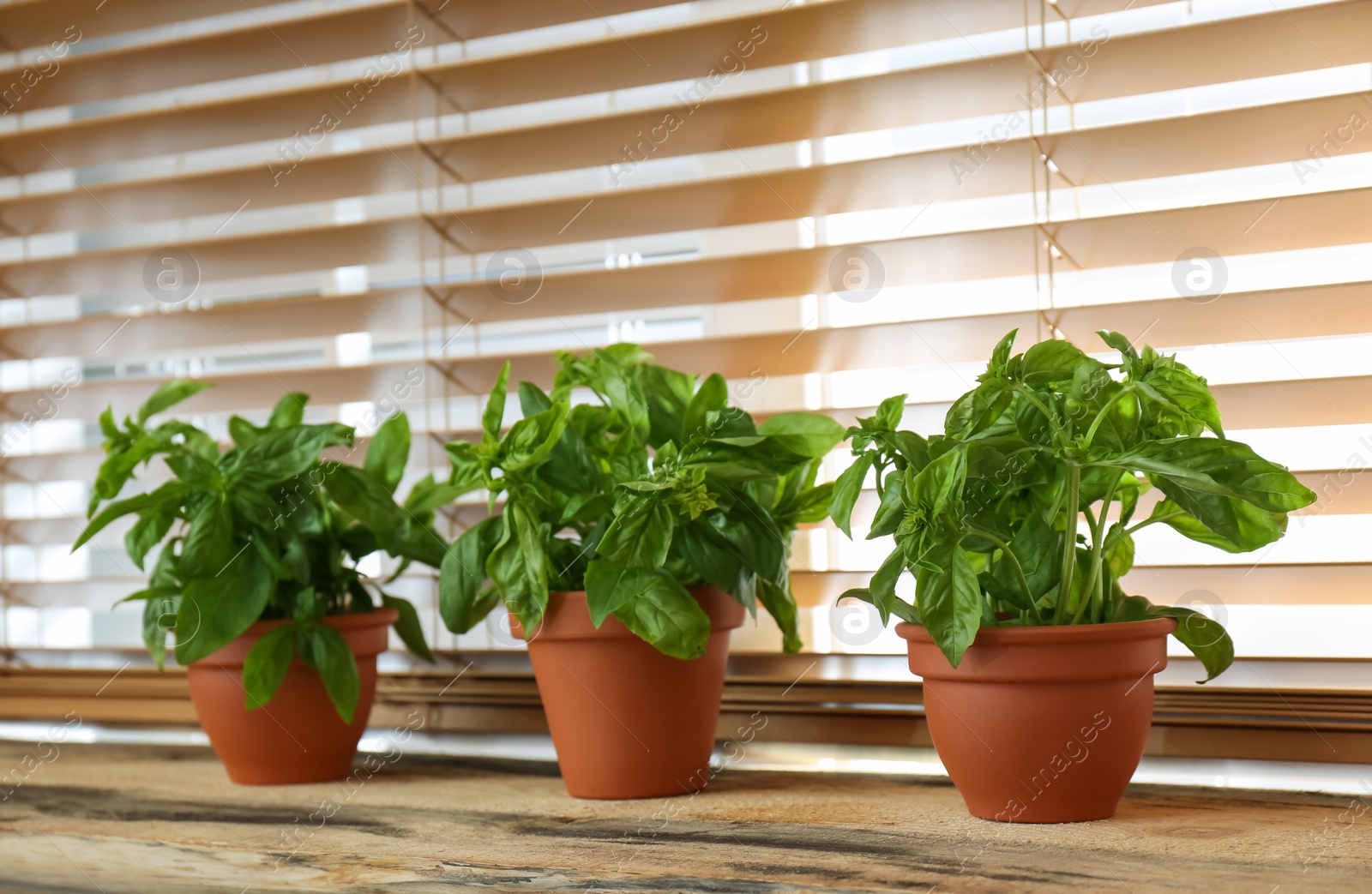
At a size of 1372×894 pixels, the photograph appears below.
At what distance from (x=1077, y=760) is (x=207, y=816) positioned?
822mm

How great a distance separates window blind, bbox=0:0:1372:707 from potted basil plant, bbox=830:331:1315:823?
0.70ft

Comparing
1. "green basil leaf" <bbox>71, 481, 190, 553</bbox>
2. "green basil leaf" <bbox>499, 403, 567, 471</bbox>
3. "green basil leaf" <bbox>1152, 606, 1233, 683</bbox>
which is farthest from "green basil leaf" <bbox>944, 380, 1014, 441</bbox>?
"green basil leaf" <bbox>71, 481, 190, 553</bbox>

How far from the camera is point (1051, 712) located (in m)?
0.94

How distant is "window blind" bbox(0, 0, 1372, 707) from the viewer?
1114 millimetres

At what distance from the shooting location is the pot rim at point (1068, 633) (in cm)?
93

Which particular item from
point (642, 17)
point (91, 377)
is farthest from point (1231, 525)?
point (91, 377)

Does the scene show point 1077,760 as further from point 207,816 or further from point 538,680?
point 207,816

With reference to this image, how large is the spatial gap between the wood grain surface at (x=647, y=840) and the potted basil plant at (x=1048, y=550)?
63 millimetres

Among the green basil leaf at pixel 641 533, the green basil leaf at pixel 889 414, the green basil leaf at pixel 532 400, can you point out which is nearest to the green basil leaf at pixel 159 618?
the green basil leaf at pixel 532 400

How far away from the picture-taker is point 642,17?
138 centimetres

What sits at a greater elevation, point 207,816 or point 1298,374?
point 1298,374

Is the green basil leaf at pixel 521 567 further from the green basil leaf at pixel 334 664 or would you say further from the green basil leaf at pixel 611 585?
the green basil leaf at pixel 334 664

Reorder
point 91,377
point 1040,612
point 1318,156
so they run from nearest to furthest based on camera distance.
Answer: point 1040,612 < point 1318,156 < point 91,377

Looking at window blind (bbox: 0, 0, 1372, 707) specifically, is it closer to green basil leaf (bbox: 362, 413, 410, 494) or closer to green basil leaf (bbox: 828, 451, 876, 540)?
green basil leaf (bbox: 362, 413, 410, 494)
